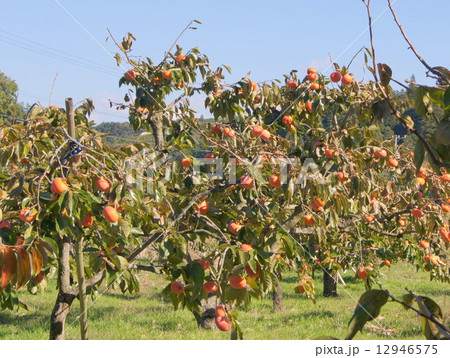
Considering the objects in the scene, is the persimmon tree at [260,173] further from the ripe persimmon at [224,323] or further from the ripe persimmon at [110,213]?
the ripe persimmon at [110,213]

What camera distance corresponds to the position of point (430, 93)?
1.13 meters

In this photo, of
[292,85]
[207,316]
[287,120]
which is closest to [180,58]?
[292,85]

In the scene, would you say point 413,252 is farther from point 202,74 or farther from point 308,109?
point 202,74

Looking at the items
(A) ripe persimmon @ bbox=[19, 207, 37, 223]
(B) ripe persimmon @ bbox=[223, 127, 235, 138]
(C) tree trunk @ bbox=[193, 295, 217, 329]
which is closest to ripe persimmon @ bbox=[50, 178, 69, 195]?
(A) ripe persimmon @ bbox=[19, 207, 37, 223]

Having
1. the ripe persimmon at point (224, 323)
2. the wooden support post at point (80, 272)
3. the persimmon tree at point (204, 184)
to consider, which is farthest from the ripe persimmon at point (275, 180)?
the wooden support post at point (80, 272)

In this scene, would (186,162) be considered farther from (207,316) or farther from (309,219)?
(207,316)

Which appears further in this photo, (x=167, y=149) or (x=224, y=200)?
(x=224, y=200)

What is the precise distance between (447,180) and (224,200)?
1.66m

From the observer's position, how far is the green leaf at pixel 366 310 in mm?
939

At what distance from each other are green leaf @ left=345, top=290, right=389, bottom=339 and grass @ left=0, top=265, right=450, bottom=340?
10.8ft

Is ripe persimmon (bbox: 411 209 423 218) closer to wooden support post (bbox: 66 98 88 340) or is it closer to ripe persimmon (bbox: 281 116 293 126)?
ripe persimmon (bbox: 281 116 293 126)

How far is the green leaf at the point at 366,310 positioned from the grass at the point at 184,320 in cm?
330

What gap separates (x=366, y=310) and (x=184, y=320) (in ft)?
20.2

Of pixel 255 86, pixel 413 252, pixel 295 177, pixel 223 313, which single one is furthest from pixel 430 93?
pixel 413 252
